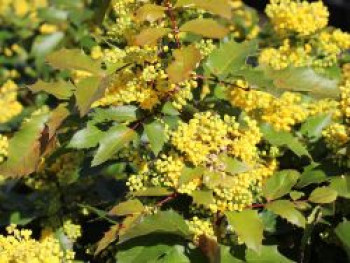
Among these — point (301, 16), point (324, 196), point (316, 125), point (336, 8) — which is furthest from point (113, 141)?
point (336, 8)

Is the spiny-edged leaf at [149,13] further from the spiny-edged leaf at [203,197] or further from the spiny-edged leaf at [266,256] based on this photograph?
the spiny-edged leaf at [266,256]

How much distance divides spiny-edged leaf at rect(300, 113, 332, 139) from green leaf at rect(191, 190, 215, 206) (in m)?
0.62

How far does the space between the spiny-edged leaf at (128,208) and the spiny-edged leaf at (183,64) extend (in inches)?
13.9

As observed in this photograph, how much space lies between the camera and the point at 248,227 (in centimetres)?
180

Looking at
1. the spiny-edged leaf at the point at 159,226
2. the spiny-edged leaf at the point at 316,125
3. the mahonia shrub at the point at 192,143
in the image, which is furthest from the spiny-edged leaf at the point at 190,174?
the spiny-edged leaf at the point at 316,125

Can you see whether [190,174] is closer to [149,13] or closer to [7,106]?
[149,13]

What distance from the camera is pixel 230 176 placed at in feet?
6.01

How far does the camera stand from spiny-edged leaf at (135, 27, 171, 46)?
Result: 6.05ft

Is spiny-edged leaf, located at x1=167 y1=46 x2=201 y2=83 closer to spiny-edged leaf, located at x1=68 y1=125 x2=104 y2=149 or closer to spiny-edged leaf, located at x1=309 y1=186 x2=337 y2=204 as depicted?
spiny-edged leaf, located at x1=68 y1=125 x2=104 y2=149

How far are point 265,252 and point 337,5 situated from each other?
621cm

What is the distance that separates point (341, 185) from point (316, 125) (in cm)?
37

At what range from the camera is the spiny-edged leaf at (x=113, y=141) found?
192cm

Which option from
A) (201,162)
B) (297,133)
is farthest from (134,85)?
(297,133)

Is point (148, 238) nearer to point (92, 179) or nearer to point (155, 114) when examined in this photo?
point (155, 114)
